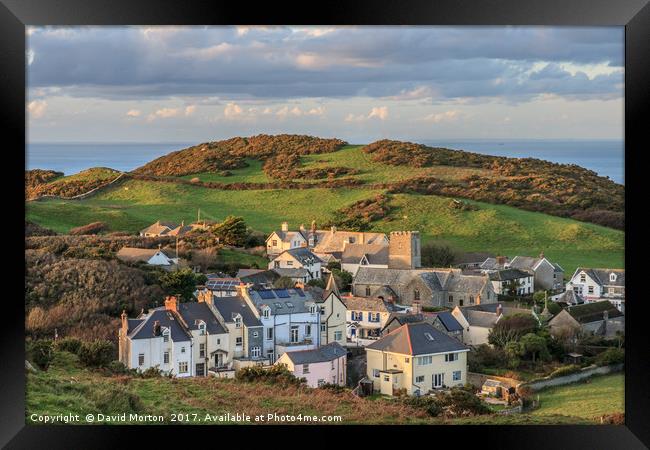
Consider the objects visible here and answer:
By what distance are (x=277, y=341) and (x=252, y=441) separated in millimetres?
1765

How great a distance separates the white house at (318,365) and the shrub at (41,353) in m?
2.33

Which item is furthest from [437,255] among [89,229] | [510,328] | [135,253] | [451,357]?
[89,229]

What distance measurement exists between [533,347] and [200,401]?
3709 millimetres

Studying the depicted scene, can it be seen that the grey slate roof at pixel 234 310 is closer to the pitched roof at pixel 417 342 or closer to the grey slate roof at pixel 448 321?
the pitched roof at pixel 417 342

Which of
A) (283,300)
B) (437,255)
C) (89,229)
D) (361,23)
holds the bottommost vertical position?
(283,300)

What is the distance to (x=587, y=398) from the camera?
863 cm

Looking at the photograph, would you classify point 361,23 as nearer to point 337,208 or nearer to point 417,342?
point 417,342

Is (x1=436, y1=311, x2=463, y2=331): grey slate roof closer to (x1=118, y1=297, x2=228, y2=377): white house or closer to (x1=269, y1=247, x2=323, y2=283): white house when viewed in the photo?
(x1=269, y1=247, x2=323, y2=283): white house

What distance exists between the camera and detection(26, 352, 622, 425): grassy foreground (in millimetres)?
8273

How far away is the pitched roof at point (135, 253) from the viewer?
10.3 meters

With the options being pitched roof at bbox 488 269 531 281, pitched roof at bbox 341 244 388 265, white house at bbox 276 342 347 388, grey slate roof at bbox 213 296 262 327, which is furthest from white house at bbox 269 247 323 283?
pitched roof at bbox 488 269 531 281
